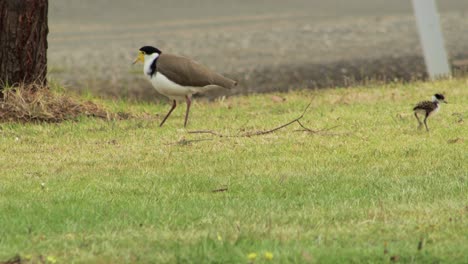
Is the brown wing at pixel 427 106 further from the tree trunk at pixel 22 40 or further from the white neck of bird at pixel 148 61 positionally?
the tree trunk at pixel 22 40

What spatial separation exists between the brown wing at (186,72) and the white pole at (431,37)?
6.77 meters

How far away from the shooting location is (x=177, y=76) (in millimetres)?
14781

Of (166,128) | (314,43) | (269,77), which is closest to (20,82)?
(166,128)

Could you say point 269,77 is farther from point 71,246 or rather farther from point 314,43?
point 71,246

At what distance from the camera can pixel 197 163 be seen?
11922 millimetres

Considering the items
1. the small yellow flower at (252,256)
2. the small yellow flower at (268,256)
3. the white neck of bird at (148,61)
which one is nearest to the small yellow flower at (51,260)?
→ the small yellow flower at (252,256)

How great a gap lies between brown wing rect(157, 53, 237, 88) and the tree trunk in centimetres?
194

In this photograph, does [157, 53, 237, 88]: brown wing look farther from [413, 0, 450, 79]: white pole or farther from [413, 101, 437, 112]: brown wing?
[413, 0, 450, 79]: white pole

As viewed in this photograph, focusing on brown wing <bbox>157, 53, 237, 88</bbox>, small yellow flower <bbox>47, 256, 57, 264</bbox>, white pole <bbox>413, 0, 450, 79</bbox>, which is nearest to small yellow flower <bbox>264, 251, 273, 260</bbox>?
small yellow flower <bbox>47, 256, 57, 264</bbox>

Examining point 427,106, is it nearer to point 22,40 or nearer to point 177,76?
point 177,76

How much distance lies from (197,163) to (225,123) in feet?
11.4

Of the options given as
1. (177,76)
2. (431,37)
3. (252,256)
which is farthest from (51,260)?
(431,37)

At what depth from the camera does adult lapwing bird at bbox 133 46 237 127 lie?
48.5 ft

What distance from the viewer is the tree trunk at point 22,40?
1555cm
